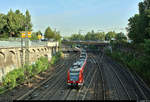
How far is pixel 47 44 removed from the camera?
56375 millimetres

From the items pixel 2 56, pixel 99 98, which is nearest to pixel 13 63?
pixel 2 56

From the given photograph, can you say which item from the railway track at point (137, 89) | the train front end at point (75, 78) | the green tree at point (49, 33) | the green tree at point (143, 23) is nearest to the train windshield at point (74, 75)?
the train front end at point (75, 78)

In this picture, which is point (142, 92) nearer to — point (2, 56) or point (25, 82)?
point (25, 82)

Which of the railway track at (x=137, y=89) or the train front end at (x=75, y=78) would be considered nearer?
the railway track at (x=137, y=89)

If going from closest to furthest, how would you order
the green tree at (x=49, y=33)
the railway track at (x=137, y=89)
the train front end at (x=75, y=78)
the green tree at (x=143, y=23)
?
the railway track at (x=137, y=89) → the train front end at (x=75, y=78) → the green tree at (x=143, y=23) → the green tree at (x=49, y=33)

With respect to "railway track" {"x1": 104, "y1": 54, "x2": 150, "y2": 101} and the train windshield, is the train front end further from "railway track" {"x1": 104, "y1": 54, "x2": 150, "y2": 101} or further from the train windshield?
"railway track" {"x1": 104, "y1": 54, "x2": 150, "y2": 101}

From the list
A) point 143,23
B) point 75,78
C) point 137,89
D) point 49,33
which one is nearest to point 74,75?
point 75,78

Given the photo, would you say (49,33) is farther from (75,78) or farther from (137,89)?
(137,89)

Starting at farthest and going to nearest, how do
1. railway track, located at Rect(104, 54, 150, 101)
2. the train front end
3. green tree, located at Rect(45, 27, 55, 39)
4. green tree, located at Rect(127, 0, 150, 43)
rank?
green tree, located at Rect(45, 27, 55, 39) < green tree, located at Rect(127, 0, 150, 43) < the train front end < railway track, located at Rect(104, 54, 150, 101)

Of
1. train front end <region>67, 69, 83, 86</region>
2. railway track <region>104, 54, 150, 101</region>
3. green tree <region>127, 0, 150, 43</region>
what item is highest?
green tree <region>127, 0, 150, 43</region>

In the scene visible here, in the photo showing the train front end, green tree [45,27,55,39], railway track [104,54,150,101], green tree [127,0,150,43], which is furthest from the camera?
green tree [45,27,55,39]

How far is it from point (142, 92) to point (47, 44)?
136 feet

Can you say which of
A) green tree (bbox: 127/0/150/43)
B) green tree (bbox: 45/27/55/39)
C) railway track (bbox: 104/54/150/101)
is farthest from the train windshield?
green tree (bbox: 45/27/55/39)

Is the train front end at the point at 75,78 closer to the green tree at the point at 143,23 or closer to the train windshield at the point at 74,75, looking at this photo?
the train windshield at the point at 74,75
